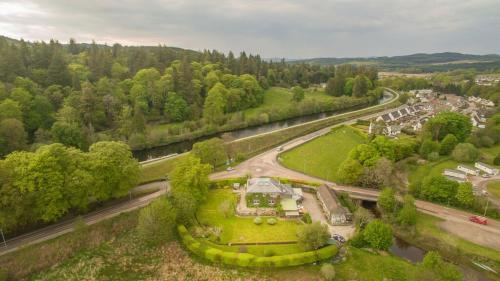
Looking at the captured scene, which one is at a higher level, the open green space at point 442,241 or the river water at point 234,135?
the river water at point 234,135

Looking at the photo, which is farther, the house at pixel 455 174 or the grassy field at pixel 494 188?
the house at pixel 455 174

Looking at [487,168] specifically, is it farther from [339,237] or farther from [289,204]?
[289,204]

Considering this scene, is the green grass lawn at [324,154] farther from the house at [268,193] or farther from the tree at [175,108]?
the tree at [175,108]

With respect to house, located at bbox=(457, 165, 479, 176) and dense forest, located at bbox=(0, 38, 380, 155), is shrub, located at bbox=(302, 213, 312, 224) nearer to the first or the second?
house, located at bbox=(457, 165, 479, 176)

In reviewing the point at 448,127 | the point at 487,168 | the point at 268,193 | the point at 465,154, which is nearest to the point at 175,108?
the point at 268,193

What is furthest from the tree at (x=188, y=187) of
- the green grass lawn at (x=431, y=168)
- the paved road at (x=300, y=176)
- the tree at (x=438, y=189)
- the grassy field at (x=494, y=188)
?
the grassy field at (x=494, y=188)

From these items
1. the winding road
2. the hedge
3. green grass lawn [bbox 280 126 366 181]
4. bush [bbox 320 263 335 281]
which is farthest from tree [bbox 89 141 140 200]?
green grass lawn [bbox 280 126 366 181]

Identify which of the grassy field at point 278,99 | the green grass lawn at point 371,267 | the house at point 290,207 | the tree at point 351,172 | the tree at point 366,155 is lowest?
the green grass lawn at point 371,267
